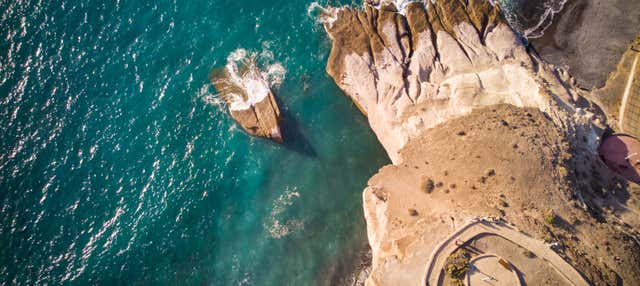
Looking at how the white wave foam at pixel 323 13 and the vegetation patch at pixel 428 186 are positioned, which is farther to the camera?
the white wave foam at pixel 323 13

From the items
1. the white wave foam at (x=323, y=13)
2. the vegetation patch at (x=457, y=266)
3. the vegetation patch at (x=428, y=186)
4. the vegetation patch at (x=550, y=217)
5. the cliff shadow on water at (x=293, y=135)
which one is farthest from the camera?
the white wave foam at (x=323, y=13)

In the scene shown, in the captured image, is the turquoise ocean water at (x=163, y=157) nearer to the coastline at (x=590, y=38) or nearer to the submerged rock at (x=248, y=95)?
the submerged rock at (x=248, y=95)

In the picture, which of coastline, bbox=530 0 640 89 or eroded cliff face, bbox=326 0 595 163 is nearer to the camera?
eroded cliff face, bbox=326 0 595 163

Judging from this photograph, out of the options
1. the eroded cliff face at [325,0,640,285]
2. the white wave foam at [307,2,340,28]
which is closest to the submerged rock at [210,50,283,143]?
the eroded cliff face at [325,0,640,285]

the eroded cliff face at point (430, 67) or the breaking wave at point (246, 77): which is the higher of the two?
the breaking wave at point (246, 77)

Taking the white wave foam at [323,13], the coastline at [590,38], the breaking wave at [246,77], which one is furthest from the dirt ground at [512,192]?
the white wave foam at [323,13]

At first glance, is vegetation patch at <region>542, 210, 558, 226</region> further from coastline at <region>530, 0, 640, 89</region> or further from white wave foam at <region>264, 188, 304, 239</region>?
white wave foam at <region>264, 188, 304, 239</region>

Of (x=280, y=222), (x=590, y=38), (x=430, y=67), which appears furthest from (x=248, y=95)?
(x=590, y=38)
